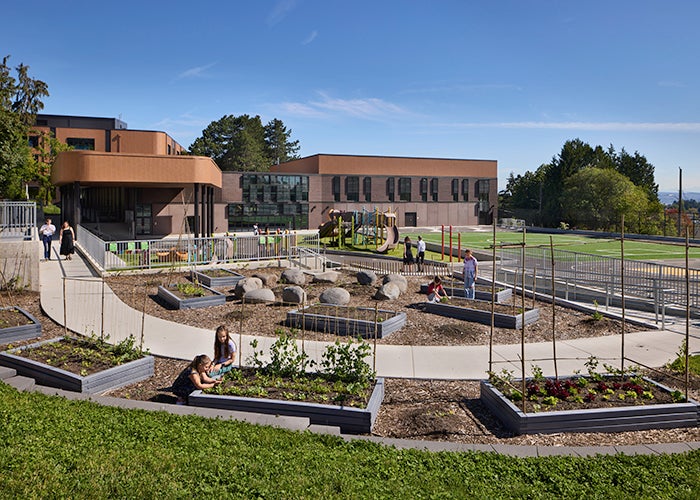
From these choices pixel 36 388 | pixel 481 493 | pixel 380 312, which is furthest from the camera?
pixel 380 312

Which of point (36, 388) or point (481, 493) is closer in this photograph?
point (481, 493)

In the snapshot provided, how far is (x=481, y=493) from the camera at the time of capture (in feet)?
17.9

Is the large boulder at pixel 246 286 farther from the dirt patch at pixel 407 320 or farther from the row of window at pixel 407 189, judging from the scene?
the row of window at pixel 407 189

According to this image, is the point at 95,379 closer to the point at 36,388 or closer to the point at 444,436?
the point at 36,388

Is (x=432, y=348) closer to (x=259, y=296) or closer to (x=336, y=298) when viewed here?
(x=336, y=298)

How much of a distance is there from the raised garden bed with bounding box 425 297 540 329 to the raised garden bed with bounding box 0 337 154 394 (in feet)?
28.2

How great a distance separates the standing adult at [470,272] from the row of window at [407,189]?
2004 inches

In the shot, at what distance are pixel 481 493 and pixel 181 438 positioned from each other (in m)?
3.46

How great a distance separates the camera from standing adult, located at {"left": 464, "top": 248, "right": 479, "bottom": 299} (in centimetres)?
1794

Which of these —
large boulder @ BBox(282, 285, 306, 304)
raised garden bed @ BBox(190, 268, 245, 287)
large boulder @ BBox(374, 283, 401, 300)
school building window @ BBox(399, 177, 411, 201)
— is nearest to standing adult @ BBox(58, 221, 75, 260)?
raised garden bed @ BBox(190, 268, 245, 287)

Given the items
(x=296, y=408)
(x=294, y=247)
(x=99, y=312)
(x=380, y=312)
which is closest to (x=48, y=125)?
(x=294, y=247)

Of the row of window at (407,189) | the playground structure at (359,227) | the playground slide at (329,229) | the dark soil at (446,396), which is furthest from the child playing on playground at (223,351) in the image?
the row of window at (407,189)

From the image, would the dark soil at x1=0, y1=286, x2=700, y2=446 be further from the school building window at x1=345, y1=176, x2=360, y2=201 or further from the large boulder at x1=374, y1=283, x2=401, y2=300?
the school building window at x1=345, y1=176, x2=360, y2=201

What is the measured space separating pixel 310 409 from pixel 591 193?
2699 inches
